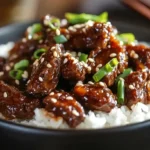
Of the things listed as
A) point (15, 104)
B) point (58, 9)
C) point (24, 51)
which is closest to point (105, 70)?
point (15, 104)

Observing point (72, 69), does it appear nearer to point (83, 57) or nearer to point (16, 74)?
point (83, 57)

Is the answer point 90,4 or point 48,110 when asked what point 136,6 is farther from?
point 48,110

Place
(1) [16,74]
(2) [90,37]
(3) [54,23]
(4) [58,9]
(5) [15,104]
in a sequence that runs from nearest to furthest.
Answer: (5) [15,104] → (2) [90,37] → (1) [16,74] → (3) [54,23] → (4) [58,9]

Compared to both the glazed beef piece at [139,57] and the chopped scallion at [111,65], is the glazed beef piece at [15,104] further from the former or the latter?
the glazed beef piece at [139,57]

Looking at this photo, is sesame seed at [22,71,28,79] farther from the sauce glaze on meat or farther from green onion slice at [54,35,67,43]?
green onion slice at [54,35,67,43]

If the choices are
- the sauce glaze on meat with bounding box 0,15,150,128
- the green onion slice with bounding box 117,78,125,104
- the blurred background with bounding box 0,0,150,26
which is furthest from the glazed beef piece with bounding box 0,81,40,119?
the blurred background with bounding box 0,0,150,26

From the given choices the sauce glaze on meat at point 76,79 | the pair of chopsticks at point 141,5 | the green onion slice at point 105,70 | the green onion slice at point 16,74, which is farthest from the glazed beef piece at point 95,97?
the pair of chopsticks at point 141,5

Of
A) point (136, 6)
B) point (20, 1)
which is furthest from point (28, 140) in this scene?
point (20, 1)

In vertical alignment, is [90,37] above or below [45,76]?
above
